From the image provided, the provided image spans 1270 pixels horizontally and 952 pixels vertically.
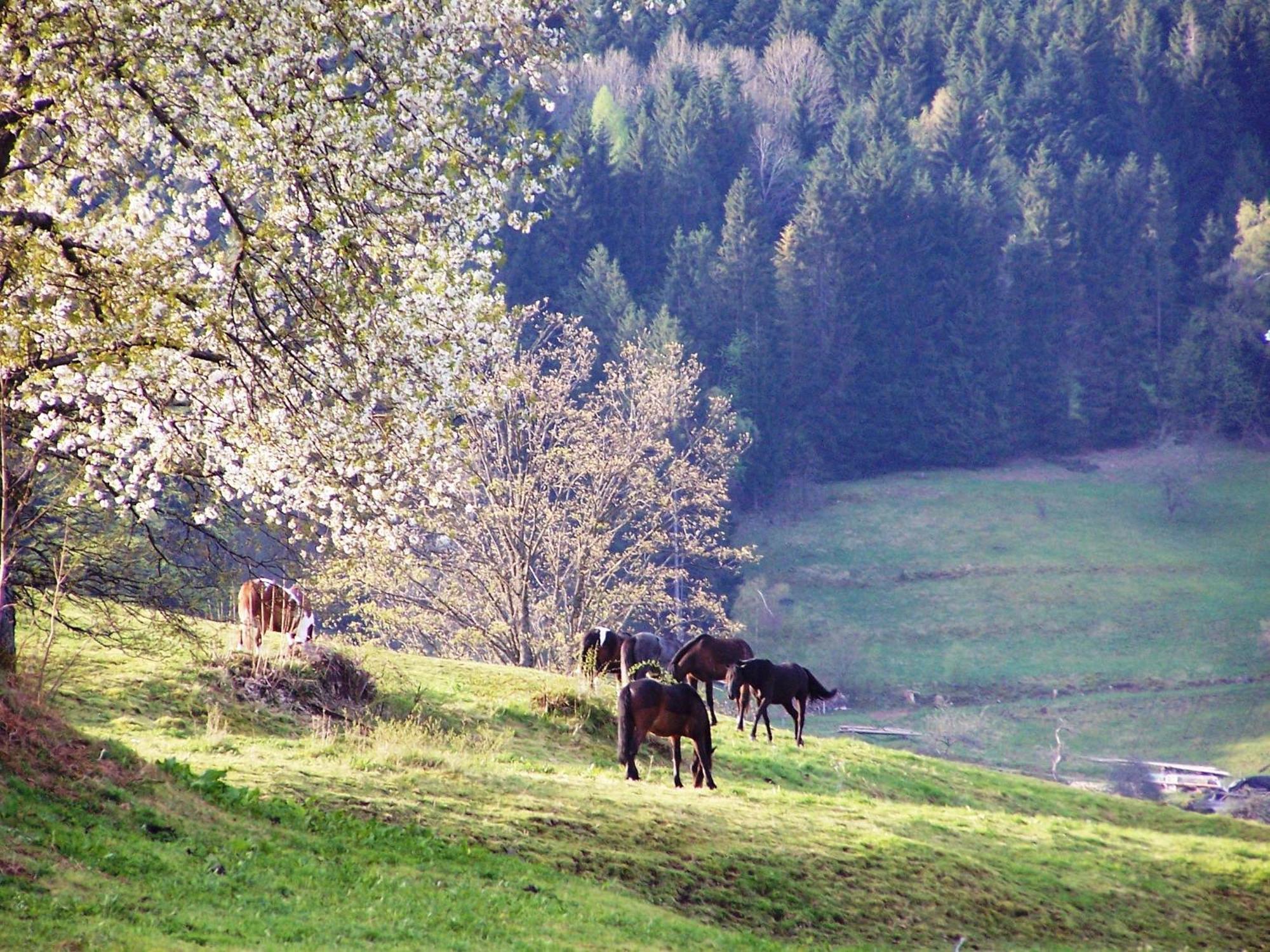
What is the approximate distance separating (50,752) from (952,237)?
3958 inches

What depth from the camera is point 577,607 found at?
138ft

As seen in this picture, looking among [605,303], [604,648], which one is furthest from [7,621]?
[605,303]

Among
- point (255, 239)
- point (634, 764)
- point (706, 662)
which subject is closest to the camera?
point (255, 239)

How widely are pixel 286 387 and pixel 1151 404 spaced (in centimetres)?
9713

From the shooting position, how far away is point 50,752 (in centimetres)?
1241

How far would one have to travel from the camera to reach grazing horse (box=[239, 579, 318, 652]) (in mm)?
21656

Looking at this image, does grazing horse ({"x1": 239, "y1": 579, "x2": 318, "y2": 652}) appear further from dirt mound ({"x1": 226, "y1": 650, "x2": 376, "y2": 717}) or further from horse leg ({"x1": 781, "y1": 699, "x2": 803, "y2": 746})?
horse leg ({"x1": 781, "y1": 699, "x2": 803, "y2": 746})

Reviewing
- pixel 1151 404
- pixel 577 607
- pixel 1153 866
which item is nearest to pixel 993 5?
pixel 1151 404

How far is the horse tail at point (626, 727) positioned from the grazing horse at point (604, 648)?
7.52m

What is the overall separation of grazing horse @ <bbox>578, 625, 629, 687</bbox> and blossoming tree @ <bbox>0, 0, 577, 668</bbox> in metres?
11.6

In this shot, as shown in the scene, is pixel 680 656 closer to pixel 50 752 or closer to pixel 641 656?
pixel 641 656

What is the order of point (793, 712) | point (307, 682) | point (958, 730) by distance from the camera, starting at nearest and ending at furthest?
point (307, 682), point (793, 712), point (958, 730)

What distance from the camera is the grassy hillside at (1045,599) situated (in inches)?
2557

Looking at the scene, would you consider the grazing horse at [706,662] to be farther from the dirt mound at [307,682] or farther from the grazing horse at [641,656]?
the dirt mound at [307,682]
